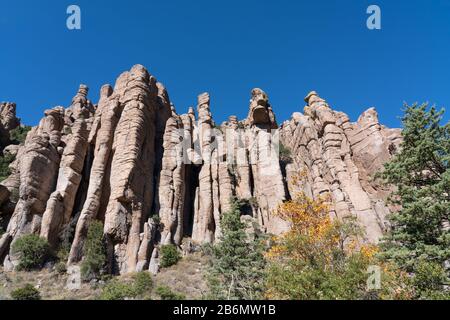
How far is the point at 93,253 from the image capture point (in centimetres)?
2545

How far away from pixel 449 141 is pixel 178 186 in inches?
1082

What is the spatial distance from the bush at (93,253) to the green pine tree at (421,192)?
2228 centimetres

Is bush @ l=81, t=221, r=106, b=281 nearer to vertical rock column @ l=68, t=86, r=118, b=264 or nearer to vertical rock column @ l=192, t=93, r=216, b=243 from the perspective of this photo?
vertical rock column @ l=68, t=86, r=118, b=264

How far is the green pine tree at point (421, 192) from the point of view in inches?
552

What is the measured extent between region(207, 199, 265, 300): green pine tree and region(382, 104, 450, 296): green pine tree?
8027mm

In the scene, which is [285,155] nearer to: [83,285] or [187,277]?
[187,277]

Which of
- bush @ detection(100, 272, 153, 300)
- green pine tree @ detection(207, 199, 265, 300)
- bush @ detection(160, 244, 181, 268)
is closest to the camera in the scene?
green pine tree @ detection(207, 199, 265, 300)

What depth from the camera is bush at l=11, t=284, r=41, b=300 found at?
1928cm

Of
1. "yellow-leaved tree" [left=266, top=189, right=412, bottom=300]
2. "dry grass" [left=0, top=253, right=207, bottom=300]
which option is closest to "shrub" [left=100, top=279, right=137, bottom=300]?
"dry grass" [left=0, top=253, right=207, bottom=300]

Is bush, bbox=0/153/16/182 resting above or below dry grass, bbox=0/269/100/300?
above

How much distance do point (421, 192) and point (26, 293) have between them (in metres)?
25.6

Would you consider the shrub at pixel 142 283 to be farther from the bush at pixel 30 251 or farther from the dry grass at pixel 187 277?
the bush at pixel 30 251

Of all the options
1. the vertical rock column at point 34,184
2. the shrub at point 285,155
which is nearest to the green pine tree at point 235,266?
the vertical rock column at point 34,184

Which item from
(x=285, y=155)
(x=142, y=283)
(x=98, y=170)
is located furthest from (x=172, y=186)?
(x=285, y=155)
